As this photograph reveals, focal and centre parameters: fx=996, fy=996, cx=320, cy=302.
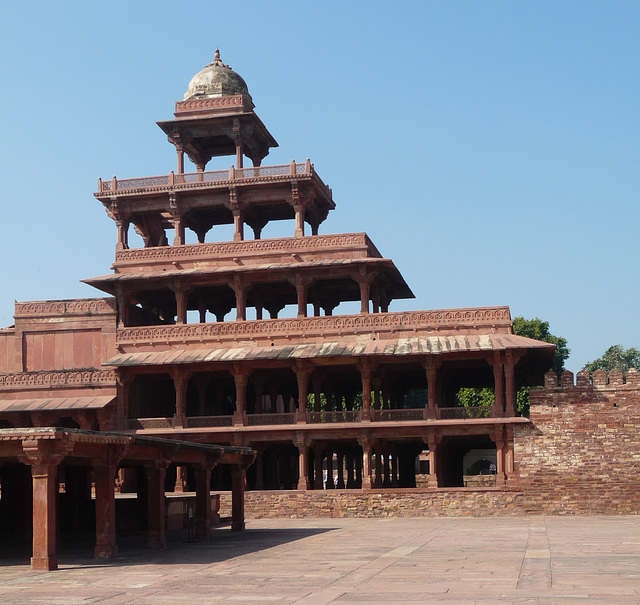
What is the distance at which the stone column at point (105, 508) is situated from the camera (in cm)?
2273

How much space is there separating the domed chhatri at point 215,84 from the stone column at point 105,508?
93.5 feet

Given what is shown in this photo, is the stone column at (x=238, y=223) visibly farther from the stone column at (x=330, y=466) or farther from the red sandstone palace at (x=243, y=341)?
the stone column at (x=330, y=466)

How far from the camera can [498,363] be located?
40.2m

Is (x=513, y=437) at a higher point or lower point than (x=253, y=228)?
lower

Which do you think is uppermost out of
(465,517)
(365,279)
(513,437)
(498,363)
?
(365,279)

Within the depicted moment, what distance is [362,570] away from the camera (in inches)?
744

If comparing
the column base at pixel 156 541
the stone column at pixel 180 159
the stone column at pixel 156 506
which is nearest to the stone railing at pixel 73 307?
the stone column at pixel 180 159

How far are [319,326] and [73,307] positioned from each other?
38.2 feet

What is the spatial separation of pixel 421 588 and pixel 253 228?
3531cm

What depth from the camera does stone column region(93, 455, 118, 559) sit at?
2273 centimetres

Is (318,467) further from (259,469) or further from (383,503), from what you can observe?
(383,503)

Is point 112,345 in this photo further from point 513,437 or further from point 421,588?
point 421,588

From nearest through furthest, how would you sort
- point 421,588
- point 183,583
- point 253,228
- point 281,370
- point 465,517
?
1. point 421,588
2. point 183,583
3. point 465,517
4. point 281,370
5. point 253,228

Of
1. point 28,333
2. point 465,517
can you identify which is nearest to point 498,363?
point 465,517
